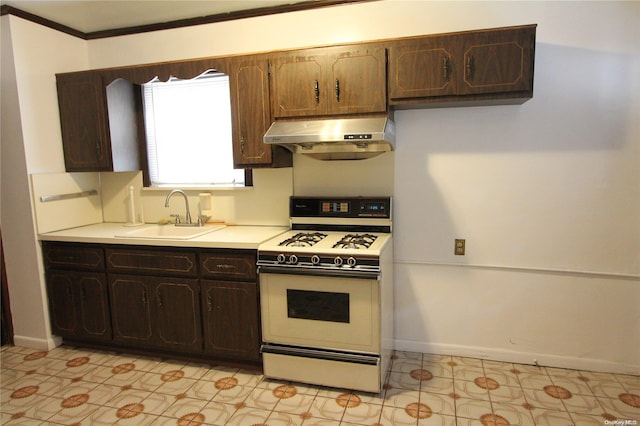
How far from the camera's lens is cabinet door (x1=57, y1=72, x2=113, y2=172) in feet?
10.0

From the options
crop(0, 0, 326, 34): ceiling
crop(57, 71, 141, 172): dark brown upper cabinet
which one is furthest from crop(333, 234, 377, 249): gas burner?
crop(57, 71, 141, 172): dark brown upper cabinet

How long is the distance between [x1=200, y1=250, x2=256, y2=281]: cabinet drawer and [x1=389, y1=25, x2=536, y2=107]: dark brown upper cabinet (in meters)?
1.37

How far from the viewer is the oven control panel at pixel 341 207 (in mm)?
2770

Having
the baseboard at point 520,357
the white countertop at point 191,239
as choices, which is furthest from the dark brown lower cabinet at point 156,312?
the baseboard at point 520,357

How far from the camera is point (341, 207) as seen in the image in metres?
2.85

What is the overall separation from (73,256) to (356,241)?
2142 millimetres

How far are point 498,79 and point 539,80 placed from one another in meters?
0.41

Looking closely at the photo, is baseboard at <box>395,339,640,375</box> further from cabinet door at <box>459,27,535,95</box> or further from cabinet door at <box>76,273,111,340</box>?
cabinet door at <box>76,273,111,340</box>

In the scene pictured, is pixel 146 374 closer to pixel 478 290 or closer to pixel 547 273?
pixel 478 290

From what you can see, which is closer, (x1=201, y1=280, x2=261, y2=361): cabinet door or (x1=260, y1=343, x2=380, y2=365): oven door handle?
(x1=260, y1=343, x2=380, y2=365): oven door handle

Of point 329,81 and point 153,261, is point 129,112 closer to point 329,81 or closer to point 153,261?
point 153,261

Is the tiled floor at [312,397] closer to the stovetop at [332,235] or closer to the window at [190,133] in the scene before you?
the stovetop at [332,235]

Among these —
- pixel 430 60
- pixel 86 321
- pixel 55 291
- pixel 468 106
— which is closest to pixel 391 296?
pixel 468 106

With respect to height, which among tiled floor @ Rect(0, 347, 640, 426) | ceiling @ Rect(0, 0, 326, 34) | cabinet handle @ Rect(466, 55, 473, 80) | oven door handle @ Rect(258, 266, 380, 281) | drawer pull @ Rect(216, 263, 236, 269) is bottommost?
tiled floor @ Rect(0, 347, 640, 426)
